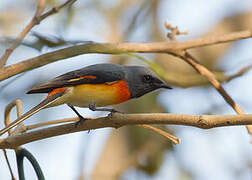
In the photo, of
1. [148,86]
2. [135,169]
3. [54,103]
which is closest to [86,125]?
[54,103]

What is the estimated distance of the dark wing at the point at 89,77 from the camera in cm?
323

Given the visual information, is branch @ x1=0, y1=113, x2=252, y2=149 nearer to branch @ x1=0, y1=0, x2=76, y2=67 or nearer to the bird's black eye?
branch @ x1=0, y1=0, x2=76, y2=67

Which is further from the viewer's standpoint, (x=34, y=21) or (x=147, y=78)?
(x=147, y=78)

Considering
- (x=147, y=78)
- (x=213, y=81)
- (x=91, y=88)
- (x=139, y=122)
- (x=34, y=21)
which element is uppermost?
(x=34, y=21)

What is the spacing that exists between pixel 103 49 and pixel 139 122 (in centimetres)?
83

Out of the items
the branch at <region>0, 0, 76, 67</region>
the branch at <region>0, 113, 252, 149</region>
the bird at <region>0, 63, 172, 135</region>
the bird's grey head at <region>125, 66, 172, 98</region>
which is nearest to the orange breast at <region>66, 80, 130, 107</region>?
the bird at <region>0, 63, 172, 135</region>

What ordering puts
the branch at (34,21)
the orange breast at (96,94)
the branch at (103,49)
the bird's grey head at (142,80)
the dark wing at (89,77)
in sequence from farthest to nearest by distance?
the bird's grey head at (142,80), the orange breast at (96,94), the dark wing at (89,77), the branch at (34,21), the branch at (103,49)

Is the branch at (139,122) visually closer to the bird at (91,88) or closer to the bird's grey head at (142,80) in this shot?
the bird at (91,88)

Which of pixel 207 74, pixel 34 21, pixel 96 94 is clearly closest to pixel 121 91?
pixel 96 94

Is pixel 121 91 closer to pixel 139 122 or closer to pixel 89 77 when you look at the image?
pixel 89 77

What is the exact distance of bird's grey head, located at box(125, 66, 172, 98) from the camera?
12.1 feet

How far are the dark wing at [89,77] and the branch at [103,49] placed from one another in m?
0.43

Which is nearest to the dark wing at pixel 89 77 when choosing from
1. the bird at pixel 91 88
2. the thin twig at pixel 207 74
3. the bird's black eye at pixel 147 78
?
the bird at pixel 91 88

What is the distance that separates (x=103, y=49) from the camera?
2.92m
